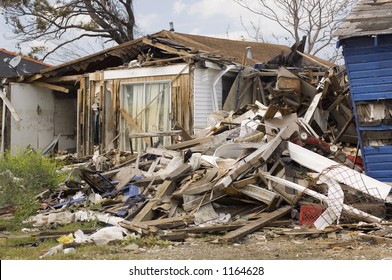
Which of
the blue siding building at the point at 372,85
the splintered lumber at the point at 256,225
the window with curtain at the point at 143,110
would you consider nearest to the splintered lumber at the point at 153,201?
the splintered lumber at the point at 256,225

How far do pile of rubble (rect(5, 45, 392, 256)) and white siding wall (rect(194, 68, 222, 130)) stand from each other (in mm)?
1787

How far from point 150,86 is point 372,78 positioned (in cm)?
690

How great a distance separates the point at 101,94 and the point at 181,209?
312 inches

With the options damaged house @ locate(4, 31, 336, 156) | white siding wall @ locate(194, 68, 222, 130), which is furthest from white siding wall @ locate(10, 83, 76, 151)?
white siding wall @ locate(194, 68, 222, 130)

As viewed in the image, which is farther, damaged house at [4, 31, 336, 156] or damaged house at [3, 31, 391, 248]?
damaged house at [4, 31, 336, 156]

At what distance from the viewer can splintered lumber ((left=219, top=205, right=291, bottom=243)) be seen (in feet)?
26.0

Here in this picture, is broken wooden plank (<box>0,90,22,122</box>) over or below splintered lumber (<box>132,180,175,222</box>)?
over

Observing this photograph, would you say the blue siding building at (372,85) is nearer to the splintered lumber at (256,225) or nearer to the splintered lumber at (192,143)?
the splintered lumber at (256,225)

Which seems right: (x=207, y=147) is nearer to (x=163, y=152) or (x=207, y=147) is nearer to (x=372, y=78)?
(x=163, y=152)

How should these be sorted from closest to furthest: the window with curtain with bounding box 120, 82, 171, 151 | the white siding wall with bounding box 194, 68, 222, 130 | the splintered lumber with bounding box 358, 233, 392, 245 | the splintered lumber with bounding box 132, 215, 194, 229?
the splintered lumber with bounding box 358, 233, 392, 245 < the splintered lumber with bounding box 132, 215, 194, 229 < the white siding wall with bounding box 194, 68, 222, 130 < the window with curtain with bounding box 120, 82, 171, 151

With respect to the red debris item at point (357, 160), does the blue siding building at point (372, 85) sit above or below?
above

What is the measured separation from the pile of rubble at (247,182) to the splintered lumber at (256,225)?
0.02 m

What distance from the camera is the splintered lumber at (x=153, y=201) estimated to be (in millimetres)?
9047

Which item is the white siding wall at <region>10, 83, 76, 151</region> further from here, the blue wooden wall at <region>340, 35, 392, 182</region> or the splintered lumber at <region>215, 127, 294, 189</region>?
the blue wooden wall at <region>340, 35, 392, 182</region>
